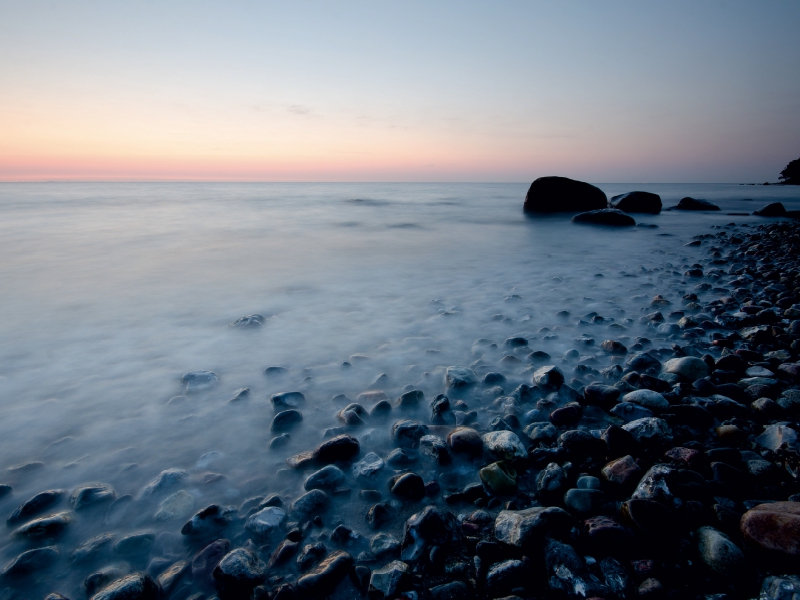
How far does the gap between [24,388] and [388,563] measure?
281 centimetres

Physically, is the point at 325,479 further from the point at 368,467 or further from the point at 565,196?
the point at 565,196

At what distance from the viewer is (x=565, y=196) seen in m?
16.5

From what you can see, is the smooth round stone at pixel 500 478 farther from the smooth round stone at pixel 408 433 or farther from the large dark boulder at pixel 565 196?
the large dark boulder at pixel 565 196

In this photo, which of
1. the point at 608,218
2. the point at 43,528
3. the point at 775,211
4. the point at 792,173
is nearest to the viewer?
the point at 43,528

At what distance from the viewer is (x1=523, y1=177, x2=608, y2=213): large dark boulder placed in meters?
16.3

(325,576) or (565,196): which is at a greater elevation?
(565,196)

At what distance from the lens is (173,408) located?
2.48 metres

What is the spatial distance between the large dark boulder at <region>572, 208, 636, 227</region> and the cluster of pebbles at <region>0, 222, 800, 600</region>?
11156 millimetres

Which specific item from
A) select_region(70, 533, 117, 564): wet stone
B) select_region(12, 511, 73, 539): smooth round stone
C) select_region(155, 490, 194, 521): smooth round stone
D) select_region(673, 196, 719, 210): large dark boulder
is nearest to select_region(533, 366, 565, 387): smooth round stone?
select_region(155, 490, 194, 521): smooth round stone

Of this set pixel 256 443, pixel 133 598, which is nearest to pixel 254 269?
pixel 256 443

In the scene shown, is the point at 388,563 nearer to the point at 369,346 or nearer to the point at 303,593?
the point at 303,593

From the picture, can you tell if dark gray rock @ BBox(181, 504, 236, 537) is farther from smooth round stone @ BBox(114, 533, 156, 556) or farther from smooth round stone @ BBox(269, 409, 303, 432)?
smooth round stone @ BBox(269, 409, 303, 432)

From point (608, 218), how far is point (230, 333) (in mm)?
12486

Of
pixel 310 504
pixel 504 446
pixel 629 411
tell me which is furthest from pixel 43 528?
pixel 629 411
